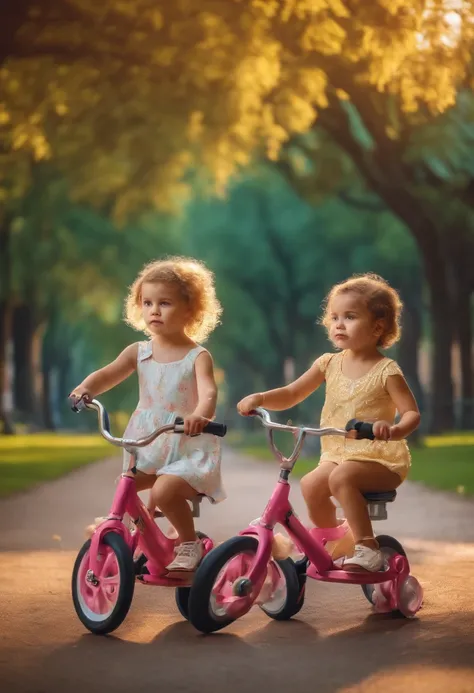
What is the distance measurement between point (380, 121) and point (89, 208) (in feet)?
36.5

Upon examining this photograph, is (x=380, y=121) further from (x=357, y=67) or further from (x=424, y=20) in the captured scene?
(x=424, y=20)

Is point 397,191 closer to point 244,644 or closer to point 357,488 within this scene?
point 357,488

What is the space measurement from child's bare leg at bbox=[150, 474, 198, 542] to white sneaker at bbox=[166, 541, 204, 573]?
49 mm

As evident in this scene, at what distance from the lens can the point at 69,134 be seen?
21547 millimetres

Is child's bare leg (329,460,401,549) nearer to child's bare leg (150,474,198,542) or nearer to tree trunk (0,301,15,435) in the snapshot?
child's bare leg (150,474,198,542)

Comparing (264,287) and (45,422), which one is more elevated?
(264,287)

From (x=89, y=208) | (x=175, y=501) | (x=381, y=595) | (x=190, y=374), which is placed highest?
(x=89, y=208)

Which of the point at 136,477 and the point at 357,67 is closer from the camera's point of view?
the point at 136,477

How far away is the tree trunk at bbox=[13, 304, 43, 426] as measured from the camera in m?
43.0

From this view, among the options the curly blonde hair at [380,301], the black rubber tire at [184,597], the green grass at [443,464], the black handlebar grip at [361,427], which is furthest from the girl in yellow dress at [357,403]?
the green grass at [443,464]

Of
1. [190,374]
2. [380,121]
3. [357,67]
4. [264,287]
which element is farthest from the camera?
[264,287]

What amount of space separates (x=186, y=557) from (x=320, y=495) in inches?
27.8

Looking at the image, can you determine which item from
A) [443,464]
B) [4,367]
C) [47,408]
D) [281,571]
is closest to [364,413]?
[281,571]

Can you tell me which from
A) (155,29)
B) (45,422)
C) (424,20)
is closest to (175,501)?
(424,20)
